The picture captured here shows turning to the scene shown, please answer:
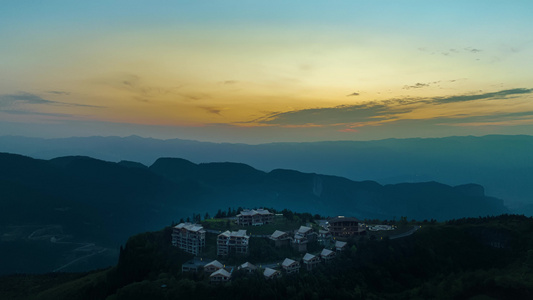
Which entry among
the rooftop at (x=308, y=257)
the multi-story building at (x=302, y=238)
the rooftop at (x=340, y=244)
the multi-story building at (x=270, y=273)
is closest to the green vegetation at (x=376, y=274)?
the multi-story building at (x=270, y=273)

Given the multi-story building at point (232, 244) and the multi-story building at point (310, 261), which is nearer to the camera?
the multi-story building at point (310, 261)

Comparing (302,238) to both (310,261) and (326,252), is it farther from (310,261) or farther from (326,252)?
(310,261)

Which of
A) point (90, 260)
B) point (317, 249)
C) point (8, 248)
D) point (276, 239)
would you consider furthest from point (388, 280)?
point (8, 248)

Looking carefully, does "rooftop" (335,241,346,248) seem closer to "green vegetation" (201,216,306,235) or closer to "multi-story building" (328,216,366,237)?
"multi-story building" (328,216,366,237)

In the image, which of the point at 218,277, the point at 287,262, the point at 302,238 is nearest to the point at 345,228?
the point at 302,238

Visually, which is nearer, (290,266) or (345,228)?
(290,266)

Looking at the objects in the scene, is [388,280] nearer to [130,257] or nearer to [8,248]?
[130,257]

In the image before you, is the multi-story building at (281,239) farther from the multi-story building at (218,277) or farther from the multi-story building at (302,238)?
the multi-story building at (218,277)
